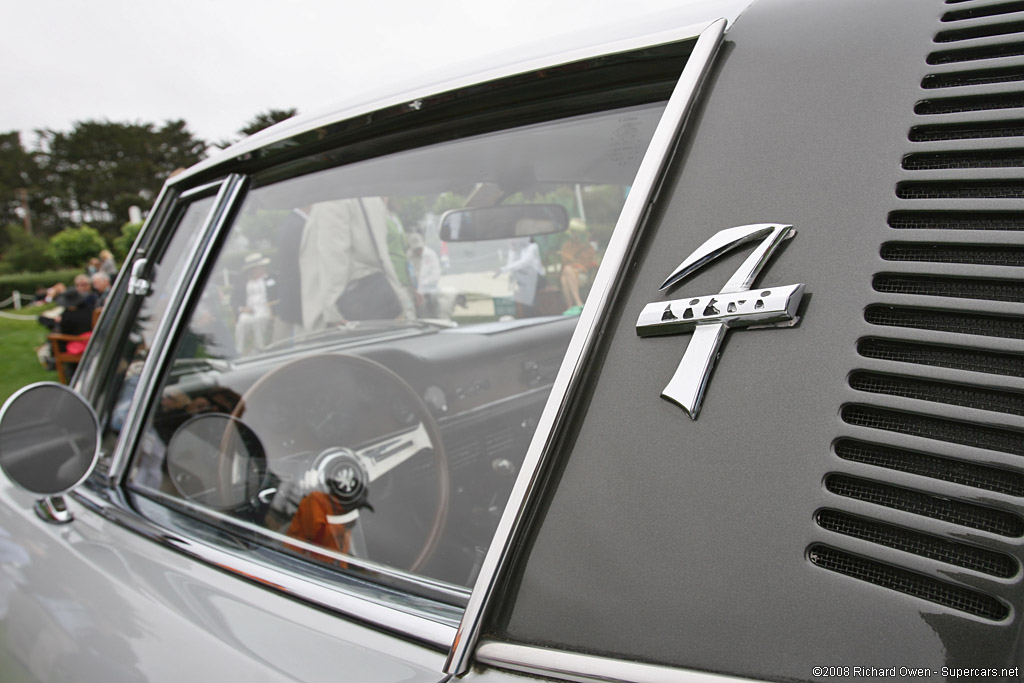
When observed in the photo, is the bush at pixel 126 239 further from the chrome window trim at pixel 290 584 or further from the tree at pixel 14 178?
the tree at pixel 14 178

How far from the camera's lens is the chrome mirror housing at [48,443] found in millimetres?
1408

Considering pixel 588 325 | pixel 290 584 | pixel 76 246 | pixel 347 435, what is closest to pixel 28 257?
pixel 76 246

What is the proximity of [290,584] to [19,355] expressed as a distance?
1367cm

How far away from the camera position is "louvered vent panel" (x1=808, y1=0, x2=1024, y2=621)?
0.60 m

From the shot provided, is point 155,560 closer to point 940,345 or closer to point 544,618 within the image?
point 544,618

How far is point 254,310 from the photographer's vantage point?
6.47 ft

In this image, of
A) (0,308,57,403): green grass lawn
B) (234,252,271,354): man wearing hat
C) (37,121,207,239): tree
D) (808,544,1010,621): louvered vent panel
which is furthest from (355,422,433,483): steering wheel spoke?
(37,121,207,239): tree

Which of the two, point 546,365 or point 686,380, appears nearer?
point 686,380

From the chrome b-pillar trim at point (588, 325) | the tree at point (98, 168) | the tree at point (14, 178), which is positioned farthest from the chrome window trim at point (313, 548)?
the tree at point (14, 178)

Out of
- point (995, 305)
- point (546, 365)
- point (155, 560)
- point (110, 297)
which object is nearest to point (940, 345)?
point (995, 305)

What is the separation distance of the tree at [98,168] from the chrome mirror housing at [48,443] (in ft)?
194

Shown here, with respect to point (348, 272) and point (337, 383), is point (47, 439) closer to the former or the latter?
point (337, 383)

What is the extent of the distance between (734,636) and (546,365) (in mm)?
1493

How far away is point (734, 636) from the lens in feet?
2.05
